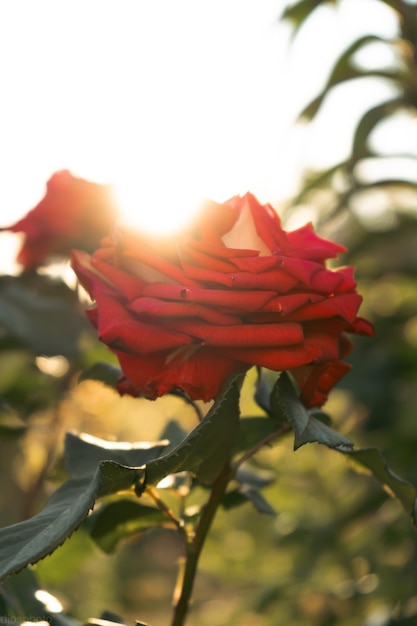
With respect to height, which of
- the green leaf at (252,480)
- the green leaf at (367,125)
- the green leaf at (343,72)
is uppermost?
the green leaf at (343,72)

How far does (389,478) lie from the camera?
51 cm

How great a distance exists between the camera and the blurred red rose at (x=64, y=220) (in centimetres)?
87

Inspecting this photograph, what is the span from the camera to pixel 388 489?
0.53 metres

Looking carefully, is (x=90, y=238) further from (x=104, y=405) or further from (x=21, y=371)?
(x=104, y=405)

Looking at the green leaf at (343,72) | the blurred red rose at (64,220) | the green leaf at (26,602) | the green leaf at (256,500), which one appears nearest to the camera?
the green leaf at (26,602)

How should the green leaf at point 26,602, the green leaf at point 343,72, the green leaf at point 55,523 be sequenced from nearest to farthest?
the green leaf at point 55,523, the green leaf at point 26,602, the green leaf at point 343,72

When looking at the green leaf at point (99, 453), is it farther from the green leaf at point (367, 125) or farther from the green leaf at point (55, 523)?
the green leaf at point (367, 125)

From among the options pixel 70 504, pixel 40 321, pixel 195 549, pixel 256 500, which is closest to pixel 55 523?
pixel 70 504

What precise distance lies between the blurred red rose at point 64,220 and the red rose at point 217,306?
0.98ft

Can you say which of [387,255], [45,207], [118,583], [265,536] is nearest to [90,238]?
[45,207]

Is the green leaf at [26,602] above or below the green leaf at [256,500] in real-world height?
below

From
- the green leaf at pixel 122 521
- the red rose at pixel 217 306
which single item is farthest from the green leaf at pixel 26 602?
the red rose at pixel 217 306

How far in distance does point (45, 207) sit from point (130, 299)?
472mm

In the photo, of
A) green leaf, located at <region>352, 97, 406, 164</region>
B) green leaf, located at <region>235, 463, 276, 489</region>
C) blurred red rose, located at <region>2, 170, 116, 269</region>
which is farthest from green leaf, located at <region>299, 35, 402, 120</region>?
green leaf, located at <region>235, 463, 276, 489</region>
